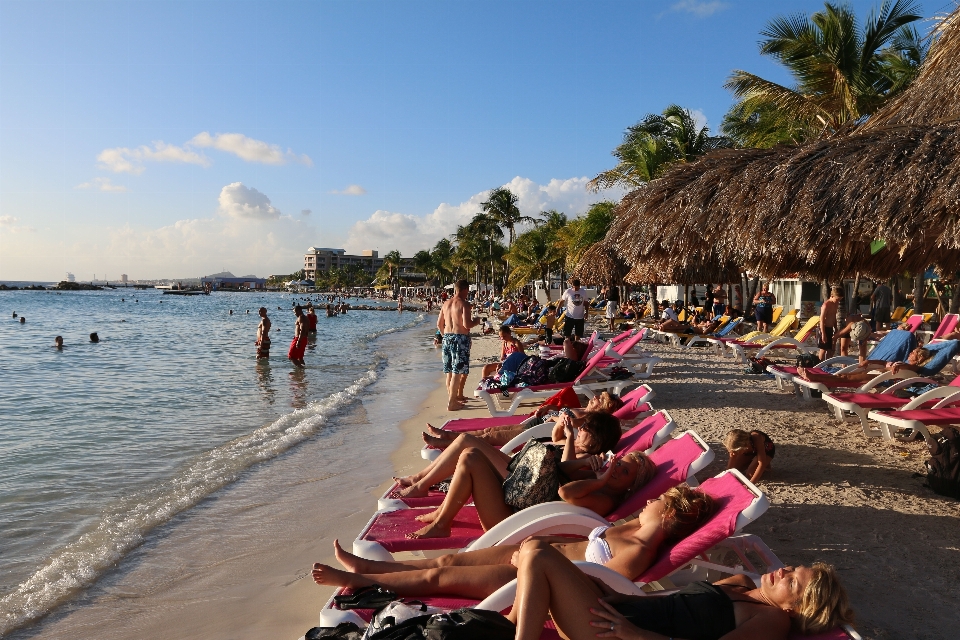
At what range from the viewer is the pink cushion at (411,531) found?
2.95 metres

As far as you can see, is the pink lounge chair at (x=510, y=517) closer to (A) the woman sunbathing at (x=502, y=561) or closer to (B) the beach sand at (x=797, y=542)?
(A) the woman sunbathing at (x=502, y=561)

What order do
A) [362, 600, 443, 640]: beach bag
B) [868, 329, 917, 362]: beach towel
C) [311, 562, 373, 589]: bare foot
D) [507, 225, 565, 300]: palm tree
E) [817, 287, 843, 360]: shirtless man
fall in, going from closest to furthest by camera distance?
[362, 600, 443, 640]: beach bag
[311, 562, 373, 589]: bare foot
[868, 329, 917, 362]: beach towel
[817, 287, 843, 360]: shirtless man
[507, 225, 565, 300]: palm tree

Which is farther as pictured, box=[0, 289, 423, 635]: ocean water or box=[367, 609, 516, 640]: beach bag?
box=[0, 289, 423, 635]: ocean water

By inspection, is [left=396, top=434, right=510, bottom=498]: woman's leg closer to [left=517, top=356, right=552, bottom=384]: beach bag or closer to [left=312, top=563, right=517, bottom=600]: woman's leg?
[left=312, top=563, right=517, bottom=600]: woman's leg

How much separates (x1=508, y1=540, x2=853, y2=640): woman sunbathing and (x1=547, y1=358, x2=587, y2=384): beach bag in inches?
203

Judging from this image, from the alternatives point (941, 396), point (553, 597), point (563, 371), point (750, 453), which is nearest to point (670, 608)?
point (553, 597)

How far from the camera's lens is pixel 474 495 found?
10.5 ft

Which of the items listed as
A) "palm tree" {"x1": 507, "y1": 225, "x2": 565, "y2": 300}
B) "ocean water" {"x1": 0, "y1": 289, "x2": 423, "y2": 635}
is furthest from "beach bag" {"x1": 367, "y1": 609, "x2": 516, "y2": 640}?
"palm tree" {"x1": 507, "y1": 225, "x2": 565, "y2": 300}

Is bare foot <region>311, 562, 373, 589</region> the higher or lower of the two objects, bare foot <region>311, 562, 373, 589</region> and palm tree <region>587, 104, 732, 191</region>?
the lower

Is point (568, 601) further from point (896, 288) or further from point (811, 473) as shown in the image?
point (896, 288)

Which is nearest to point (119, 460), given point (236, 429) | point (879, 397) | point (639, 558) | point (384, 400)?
point (236, 429)

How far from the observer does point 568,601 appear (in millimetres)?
2018

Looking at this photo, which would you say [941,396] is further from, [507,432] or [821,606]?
[821,606]

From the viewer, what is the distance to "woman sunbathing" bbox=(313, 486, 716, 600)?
2430mm
